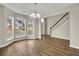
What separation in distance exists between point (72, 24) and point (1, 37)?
2.95 meters

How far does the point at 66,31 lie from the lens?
5203 mm

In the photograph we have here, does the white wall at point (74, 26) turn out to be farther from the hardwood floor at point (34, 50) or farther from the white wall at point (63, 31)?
the white wall at point (63, 31)

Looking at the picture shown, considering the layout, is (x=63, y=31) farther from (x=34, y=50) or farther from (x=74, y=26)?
(x=34, y=50)

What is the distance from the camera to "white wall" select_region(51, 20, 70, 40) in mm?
5031

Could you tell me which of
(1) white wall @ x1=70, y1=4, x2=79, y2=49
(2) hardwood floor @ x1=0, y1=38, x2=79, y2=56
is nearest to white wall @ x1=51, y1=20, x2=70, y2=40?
(1) white wall @ x1=70, y1=4, x2=79, y2=49

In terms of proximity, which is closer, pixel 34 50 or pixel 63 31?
pixel 34 50

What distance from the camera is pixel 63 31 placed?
5492 mm

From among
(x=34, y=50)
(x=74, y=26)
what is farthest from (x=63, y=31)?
(x=34, y=50)

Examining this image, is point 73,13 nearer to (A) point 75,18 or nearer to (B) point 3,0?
(A) point 75,18

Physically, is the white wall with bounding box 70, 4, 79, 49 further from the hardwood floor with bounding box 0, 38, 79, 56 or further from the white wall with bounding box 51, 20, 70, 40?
the white wall with bounding box 51, 20, 70, 40

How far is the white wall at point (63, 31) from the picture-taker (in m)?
5.03

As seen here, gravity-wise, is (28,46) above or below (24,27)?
below

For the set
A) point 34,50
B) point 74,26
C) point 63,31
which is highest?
point 74,26

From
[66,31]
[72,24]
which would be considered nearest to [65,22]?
[66,31]
